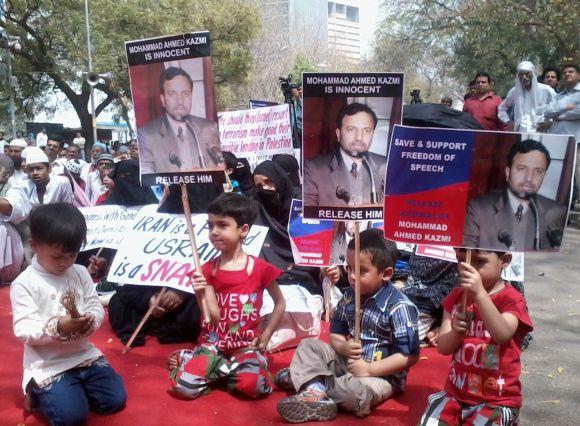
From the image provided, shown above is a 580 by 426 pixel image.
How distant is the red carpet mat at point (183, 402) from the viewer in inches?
136

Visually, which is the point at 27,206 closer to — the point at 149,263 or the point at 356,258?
the point at 149,263

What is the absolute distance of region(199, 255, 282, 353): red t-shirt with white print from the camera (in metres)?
3.81

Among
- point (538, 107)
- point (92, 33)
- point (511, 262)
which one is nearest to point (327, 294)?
point (511, 262)

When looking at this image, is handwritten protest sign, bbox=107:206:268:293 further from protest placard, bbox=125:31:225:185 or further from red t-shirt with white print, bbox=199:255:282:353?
protest placard, bbox=125:31:225:185

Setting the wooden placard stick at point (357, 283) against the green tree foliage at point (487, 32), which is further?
the green tree foliage at point (487, 32)

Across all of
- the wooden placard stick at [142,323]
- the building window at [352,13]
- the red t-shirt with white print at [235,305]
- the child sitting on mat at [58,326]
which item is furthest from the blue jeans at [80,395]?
the building window at [352,13]

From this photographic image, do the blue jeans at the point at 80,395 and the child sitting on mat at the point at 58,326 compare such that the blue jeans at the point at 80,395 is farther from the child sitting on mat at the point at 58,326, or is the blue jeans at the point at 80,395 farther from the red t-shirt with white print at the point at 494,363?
the red t-shirt with white print at the point at 494,363

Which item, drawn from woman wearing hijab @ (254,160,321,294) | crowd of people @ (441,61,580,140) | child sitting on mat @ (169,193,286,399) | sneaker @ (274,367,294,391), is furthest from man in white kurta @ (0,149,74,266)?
crowd of people @ (441,61,580,140)

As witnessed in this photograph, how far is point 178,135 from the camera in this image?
388 centimetres

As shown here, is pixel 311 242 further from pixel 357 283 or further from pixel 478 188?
pixel 478 188

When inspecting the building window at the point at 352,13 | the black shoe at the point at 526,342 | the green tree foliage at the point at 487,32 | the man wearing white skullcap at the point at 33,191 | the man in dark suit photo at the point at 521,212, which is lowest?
the black shoe at the point at 526,342

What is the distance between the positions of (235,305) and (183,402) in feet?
2.00

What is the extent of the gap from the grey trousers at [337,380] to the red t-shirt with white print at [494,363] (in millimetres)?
562

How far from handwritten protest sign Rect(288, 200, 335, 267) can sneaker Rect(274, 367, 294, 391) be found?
1.34 metres
